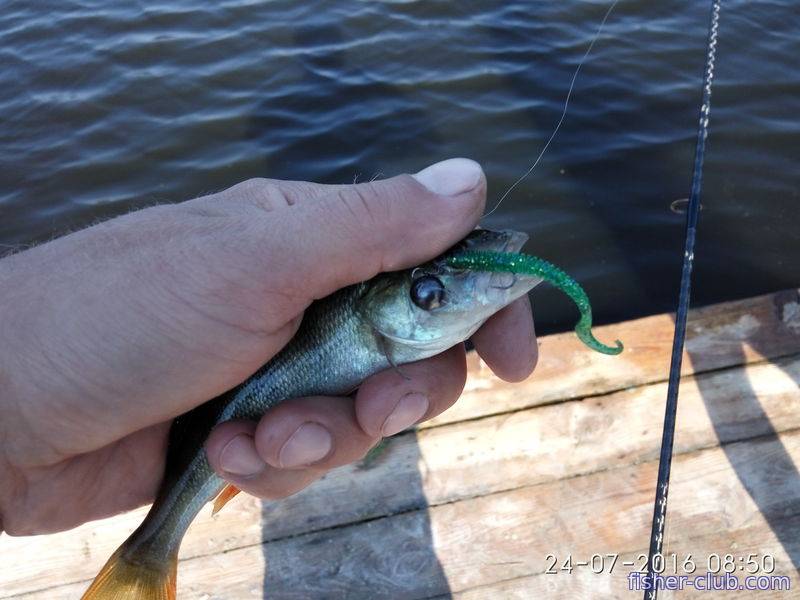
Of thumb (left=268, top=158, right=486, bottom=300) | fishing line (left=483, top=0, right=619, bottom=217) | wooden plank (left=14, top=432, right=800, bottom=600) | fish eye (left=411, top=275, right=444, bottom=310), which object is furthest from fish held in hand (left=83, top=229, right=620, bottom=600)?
fishing line (left=483, top=0, right=619, bottom=217)

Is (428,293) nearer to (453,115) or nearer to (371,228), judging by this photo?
(371,228)

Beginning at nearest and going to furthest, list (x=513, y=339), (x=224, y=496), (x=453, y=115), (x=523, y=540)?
(x=513, y=339)
(x=224, y=496)
(x=523, y=540)
(x=453, y=115)

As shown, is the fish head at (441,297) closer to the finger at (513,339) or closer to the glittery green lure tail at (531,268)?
the glittery green lure tail at (531,268)

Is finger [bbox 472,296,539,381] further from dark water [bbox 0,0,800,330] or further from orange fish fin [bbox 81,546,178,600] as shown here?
dark water [bbox 0,0,800,330]

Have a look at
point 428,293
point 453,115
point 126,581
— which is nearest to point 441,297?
point 428,293

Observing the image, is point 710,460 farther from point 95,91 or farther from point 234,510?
point 95,91

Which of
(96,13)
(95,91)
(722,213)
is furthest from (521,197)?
(96,13)

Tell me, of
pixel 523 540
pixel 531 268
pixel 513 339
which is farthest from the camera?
pixel 523 540
